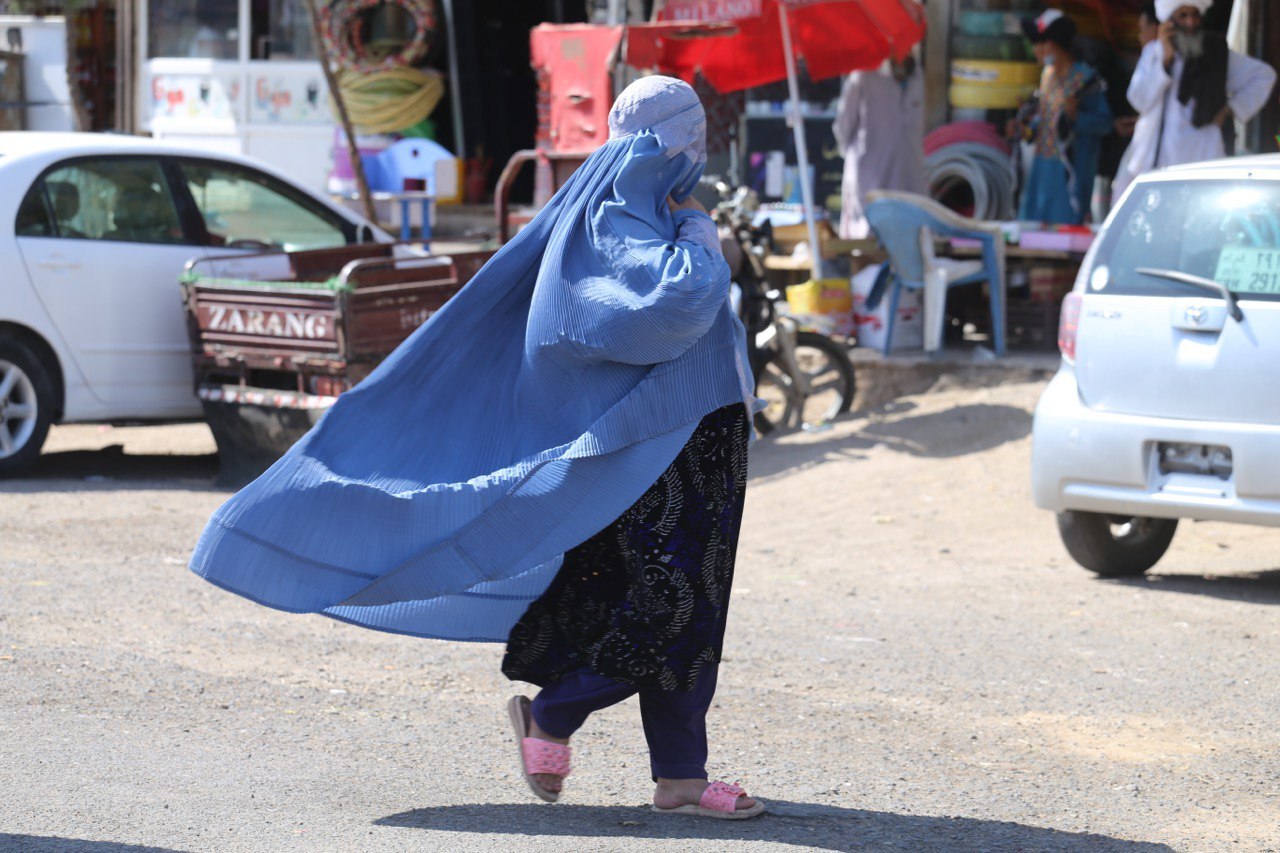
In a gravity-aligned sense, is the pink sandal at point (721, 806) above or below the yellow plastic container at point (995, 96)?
below

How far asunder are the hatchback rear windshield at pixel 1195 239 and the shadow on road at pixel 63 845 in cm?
444

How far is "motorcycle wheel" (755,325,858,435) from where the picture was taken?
10.7m

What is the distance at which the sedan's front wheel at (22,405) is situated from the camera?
8844 millimetres

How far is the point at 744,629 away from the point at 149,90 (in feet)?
43.4

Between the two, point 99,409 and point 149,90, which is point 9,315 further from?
point 149,90

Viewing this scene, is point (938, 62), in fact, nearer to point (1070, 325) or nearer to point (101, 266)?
point (101, 266)

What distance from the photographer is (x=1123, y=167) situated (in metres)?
11.8

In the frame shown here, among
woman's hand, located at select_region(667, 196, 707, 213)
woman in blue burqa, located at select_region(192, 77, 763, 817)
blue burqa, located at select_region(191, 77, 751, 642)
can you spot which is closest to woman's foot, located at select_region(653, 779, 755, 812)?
woman in blue burqa, located at select_region(192, 77, 763, 817)

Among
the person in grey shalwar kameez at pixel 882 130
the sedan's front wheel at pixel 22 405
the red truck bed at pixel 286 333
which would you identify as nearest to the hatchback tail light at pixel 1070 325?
the red truck bed at pixel 286 333

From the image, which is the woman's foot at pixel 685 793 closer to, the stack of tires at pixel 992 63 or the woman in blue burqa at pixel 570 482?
the woman in blue burqa at pixel 570 482

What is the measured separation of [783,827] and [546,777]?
56cm

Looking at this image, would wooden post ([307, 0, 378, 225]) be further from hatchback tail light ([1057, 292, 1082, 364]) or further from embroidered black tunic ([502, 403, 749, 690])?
embroidered black tunic ([502, 403, 749, 690])

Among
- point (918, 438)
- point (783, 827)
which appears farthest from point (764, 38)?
point (783, 827)

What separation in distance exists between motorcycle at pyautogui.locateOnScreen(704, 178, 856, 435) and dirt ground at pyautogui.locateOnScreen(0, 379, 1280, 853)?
2.15 meters
